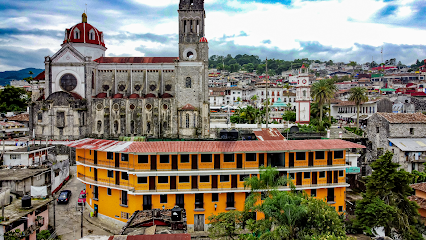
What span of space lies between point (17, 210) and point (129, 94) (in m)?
37.2

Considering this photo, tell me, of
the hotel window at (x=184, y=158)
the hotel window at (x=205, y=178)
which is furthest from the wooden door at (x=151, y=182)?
the hotel window at (x=205, y=178)

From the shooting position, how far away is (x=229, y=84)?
121375 mm

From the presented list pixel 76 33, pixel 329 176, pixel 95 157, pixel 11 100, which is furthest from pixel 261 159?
pixel 11 100

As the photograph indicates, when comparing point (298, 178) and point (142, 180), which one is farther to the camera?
point (298, 178)

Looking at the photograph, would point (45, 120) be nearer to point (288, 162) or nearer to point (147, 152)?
point (147, 152)

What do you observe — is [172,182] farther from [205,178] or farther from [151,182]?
[205,178]

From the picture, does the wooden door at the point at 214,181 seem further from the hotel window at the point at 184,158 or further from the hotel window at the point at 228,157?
the hotel window at the point at 184,158

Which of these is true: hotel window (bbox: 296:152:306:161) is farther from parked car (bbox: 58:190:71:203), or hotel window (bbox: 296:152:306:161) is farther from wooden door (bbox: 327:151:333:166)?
parked car (bbox: 58:190:71:203)

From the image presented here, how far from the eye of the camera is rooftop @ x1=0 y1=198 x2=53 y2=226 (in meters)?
22.3

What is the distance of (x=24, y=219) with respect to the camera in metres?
23.3

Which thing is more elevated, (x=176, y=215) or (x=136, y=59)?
(x=136, y=59)

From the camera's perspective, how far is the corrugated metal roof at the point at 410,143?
41312 millimetres

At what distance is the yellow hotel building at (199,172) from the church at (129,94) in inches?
1044

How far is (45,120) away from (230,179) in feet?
127
